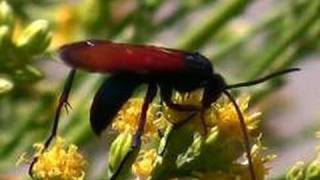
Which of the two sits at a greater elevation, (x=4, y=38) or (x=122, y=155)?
(x=4, y=38)

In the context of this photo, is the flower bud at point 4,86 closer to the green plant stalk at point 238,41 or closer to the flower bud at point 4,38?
the flower bud at point 4,38

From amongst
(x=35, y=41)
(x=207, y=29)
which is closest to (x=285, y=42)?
(x=207, y=29)

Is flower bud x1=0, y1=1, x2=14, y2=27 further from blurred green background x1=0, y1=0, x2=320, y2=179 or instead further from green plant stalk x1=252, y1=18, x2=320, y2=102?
green plant stalk x1=252, y1=18, x2=320, y2=102

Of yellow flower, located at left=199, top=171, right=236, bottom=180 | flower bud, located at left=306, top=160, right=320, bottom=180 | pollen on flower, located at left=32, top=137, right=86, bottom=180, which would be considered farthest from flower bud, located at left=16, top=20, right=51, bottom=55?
flower bud, located at left=306, top=160, right=320, bottom=180

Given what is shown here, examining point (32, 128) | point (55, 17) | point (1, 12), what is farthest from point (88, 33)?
point (1, 12)

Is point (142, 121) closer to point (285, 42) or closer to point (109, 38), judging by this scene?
point (285, 42)

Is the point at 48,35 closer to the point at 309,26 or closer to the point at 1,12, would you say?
the point at 1,12

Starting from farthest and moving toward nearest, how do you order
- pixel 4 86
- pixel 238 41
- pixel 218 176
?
pixel 238 41 → pixel 4 86 → pixel 218 176
